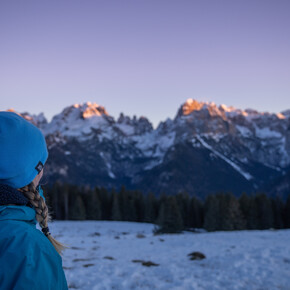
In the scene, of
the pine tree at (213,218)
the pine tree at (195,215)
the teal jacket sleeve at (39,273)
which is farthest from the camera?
the pine tree at (195,215)

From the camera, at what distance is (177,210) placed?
45.8 meters

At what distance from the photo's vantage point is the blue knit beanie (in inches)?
77.3

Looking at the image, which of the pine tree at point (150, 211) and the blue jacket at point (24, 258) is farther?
the pine tree at point (150, 211)

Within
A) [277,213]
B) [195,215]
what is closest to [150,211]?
[195,215]

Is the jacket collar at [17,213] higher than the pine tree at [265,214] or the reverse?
higher

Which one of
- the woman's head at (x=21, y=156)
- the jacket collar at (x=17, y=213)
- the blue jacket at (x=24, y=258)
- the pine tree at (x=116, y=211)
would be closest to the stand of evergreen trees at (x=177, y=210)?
the pine tree at (x=116, y=211)

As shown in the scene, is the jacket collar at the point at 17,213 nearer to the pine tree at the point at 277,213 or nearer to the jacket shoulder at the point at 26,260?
the jacket shoulder at the point at 26,260

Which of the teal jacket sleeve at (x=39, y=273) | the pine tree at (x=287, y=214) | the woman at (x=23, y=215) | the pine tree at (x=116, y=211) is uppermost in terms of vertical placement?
the woman at (x=23, y=215)

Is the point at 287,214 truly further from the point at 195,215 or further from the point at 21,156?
the point at 21,156

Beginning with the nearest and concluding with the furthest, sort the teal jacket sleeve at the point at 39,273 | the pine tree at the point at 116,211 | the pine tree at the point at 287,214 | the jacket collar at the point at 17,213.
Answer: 1. the teal jacket sleeve at the point at 39,273
2. the jacket collar at the point at 17,213
3. the pine tree at the point at 287,214
4. the pine tree at the point at 116,211

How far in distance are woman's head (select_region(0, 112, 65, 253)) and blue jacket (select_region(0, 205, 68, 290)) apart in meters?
0.24

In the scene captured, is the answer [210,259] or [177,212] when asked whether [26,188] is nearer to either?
[210,259]

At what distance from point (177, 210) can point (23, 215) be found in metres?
45.8

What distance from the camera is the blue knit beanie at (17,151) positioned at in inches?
77.3
